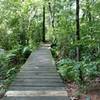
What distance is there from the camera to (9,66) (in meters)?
10.7

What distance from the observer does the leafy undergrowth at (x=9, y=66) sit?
723 cm

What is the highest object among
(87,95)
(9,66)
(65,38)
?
(65,38)

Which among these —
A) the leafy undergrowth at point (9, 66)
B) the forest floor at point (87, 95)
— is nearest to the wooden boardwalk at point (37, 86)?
the forest floor at point (87, 95)

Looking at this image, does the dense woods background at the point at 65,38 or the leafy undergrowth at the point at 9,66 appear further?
the leafy undergrowth at the point at 9,66

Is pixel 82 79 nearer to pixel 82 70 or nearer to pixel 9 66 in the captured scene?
pixel 82 70

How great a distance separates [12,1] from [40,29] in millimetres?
8096

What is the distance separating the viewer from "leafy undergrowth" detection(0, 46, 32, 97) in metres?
7.23

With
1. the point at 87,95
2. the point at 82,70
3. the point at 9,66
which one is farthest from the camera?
the point at 9,66

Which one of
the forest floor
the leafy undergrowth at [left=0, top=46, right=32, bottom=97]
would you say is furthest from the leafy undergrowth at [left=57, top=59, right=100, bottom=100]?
the leafy undergrowth at [left=0, top=46, right=32, bottom=97]

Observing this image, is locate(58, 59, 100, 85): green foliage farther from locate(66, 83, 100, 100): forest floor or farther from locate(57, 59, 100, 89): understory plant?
locate(66, 83, 100, 100): forest floor

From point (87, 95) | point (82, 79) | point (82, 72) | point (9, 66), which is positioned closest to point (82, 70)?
point (82, 72)

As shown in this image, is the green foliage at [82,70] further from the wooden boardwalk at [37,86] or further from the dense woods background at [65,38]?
the wooden boardwalk at [37,86]

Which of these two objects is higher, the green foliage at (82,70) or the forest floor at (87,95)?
the green foliage at (82,70)

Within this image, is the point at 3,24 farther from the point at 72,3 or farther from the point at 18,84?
the point at 18,84
